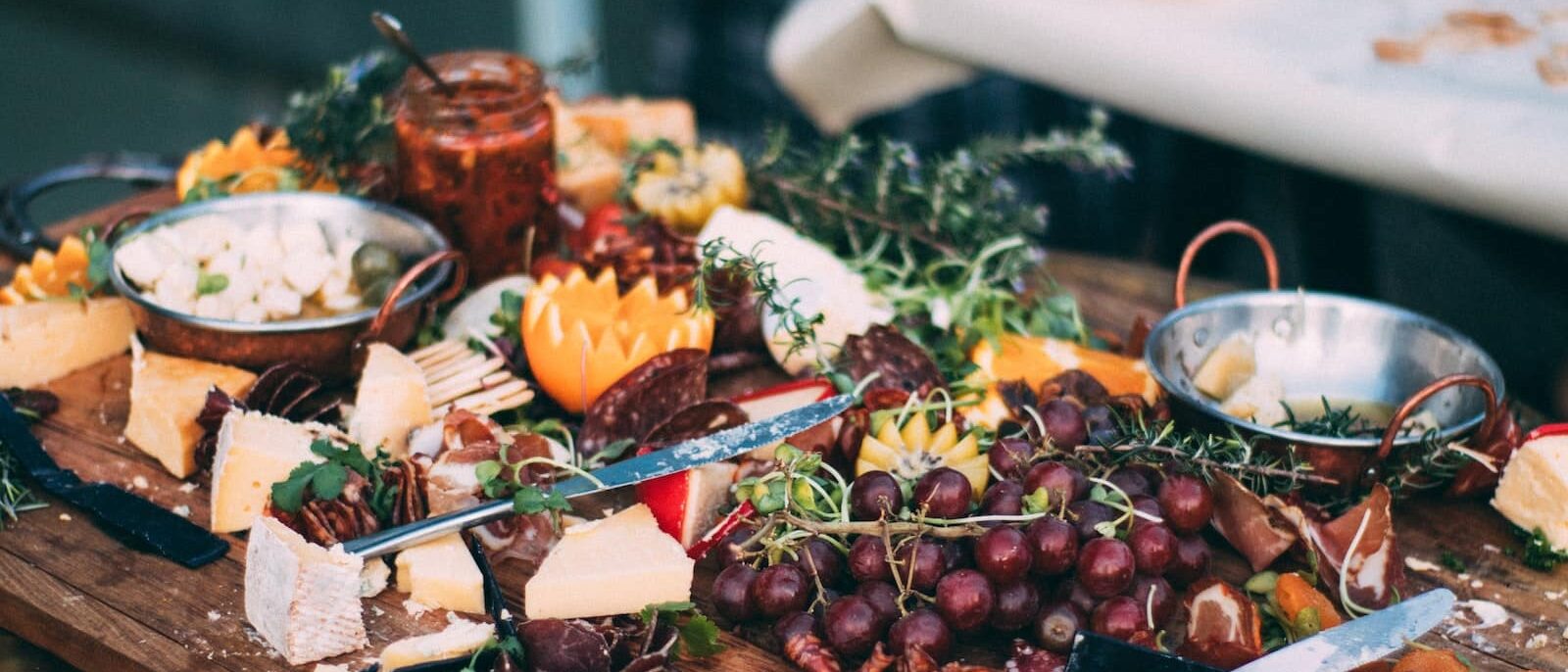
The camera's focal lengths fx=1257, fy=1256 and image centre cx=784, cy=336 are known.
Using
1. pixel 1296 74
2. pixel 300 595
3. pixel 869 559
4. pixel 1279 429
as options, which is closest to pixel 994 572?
pixel 869 559

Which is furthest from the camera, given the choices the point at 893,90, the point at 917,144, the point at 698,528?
the point at 917,144

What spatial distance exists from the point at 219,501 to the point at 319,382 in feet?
0.85

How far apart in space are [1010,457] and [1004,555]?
0.21 metres

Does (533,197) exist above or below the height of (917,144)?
above

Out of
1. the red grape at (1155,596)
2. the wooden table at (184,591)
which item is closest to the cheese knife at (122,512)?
the wooden table at (184,591)

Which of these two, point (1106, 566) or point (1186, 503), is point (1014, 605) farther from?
point (1186, 503)

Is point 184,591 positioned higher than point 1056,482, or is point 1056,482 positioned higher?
point 1056,482

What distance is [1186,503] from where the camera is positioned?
4.37 ft

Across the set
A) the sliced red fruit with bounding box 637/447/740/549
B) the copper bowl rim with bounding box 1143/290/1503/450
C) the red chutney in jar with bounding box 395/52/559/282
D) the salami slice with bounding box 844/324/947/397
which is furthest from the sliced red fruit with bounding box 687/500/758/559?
the red chutney in jar with bounding box 395/52/559/282

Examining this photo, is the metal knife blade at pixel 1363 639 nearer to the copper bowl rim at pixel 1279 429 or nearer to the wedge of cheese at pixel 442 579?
the copper bowl rim at pixel 1279 429

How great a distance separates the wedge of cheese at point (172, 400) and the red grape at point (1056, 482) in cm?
100

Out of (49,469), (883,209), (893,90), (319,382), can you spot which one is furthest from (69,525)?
(893,90)

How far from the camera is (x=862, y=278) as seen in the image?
193cm

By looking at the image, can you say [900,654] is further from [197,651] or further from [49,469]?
[49,469]
